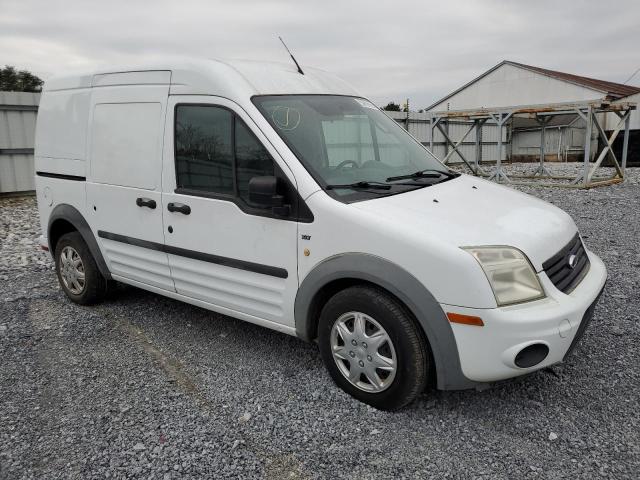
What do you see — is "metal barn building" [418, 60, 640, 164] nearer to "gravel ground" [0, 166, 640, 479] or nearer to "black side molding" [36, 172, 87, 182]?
"black side molding" [36, 172, 87, 182]

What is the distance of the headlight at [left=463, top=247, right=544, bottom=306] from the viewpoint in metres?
2.70

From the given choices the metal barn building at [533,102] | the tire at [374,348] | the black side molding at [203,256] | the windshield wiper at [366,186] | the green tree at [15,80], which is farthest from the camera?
the green tree at [15,80]

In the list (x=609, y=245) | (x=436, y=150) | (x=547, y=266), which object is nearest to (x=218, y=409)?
(x=547, y=266)

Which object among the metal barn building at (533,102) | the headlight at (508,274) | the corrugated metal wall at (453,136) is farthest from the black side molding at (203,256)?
the metal barn building at (533,102)

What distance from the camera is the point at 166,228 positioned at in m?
3.98

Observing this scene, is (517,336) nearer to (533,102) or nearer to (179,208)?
(179,208)

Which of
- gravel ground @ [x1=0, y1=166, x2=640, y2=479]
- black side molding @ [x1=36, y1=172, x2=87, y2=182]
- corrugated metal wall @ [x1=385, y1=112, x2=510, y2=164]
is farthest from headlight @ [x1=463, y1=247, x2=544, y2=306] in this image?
corrugated metal wall @ [x1=385, y1=112, x2=510, y2=164]

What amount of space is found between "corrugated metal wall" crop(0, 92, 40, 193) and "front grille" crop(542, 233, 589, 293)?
12.1 meters

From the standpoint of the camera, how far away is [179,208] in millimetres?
3818

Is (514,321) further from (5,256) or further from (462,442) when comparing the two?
(5,256)

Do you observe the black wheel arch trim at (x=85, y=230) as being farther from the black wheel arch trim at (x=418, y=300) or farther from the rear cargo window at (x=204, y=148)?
the black wheel arch trim at (x=418, y=300)

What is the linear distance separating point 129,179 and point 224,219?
3.72ft

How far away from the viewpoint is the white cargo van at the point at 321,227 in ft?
9.05

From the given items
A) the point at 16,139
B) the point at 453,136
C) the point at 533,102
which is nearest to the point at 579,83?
the point at 533,102
